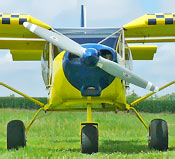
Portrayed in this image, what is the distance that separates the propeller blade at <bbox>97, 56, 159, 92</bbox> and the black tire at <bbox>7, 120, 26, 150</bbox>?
2.45 m

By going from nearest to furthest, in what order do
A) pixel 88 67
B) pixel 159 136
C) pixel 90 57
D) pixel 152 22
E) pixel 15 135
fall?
pixel 90 57
pixel 88 67
pixel 159 136
pixel 15 135
pixel 152 22

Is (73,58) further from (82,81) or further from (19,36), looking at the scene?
(19,36)

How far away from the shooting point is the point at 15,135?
7895 millimetres

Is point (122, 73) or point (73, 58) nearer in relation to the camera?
point (73, 58)

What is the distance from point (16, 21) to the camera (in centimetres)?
841

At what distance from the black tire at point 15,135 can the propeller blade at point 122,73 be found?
2.45 meters

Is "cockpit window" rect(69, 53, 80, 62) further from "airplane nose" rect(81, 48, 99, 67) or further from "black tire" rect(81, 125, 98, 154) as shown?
"black tire" rect(81, 125, 98, 154)

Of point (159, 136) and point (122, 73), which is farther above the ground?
point (122, 73)

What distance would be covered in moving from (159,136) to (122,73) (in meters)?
1.67

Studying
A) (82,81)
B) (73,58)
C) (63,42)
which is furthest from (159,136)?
(63,42)

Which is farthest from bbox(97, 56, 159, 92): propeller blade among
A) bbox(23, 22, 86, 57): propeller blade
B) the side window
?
the side window

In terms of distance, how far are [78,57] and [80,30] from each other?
1260 mm

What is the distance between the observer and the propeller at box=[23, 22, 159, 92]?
20.5 feet

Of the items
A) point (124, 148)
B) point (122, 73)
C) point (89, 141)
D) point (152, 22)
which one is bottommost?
point (124, 148)
